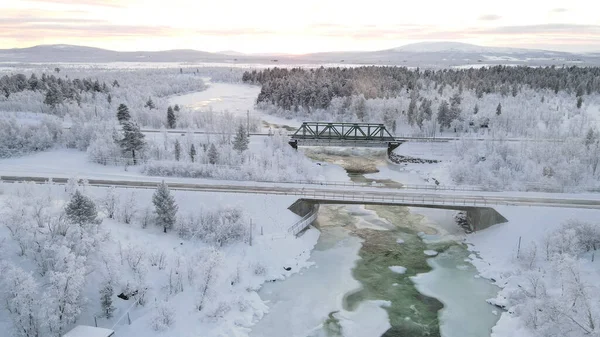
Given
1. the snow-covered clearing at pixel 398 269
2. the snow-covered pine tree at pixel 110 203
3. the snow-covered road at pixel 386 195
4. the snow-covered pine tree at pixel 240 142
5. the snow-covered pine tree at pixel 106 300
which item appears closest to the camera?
the snow-covered pine tree at pixel 106 300

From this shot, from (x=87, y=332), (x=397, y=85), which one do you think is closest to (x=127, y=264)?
(x=87, y=332)

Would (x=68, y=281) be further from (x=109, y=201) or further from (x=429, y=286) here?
(x=429, y=286)

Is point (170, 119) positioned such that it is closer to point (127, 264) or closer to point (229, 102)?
point (229, 102)

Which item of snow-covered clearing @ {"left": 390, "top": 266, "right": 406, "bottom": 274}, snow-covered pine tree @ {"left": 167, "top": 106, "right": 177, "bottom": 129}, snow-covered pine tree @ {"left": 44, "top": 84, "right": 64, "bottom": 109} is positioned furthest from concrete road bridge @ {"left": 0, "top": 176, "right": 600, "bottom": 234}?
snow-covered pine tree @ {"left": 44, "top": 84, "right": 64, "bottom": 109}

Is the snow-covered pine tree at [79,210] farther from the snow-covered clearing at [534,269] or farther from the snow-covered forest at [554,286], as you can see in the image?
the snow-covered forest at [554,286]

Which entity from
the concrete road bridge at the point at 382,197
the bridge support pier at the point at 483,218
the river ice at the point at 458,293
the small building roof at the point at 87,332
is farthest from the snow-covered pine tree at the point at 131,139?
the bridge support pier at the point at 483,218

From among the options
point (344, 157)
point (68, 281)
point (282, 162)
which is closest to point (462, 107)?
point (344, 157)

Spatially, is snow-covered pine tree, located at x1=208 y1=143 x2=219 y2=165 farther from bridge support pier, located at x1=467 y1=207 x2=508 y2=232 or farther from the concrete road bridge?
bridge support pier, located at x1=467 y1=207 x2=508 y2=232
